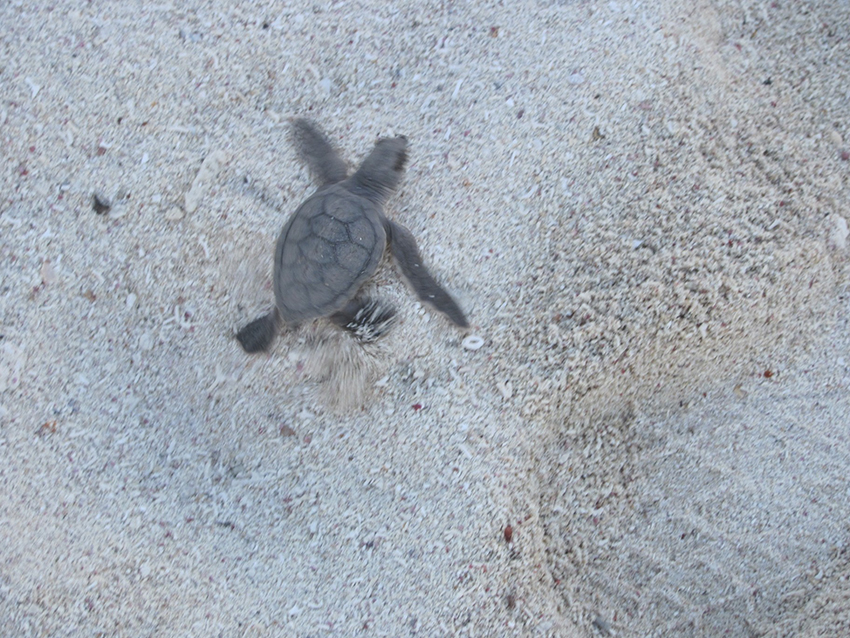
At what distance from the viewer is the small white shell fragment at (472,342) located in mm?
1860

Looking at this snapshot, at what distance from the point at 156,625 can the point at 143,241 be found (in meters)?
1.27

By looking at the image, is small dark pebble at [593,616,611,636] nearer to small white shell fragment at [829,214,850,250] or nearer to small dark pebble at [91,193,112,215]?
small white shell fragment at [829,214,850,250]

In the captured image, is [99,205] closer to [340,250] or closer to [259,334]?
[259,334]

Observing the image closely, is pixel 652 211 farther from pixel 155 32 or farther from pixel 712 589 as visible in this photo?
pixel 155 32

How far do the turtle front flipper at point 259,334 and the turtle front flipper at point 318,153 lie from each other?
1.65ft

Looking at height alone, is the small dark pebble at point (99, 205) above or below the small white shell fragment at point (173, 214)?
below

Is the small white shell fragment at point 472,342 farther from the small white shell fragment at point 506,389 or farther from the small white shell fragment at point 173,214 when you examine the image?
the small white shell fragment at point 173,214

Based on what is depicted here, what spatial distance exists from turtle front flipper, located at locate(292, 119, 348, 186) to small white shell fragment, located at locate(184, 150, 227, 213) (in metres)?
0.29

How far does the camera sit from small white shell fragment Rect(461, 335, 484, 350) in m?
1.86

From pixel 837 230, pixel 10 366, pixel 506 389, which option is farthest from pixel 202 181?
pixel 837 230

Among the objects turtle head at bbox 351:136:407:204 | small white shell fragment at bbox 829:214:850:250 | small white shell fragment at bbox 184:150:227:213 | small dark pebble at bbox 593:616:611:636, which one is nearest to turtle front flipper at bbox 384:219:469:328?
turtle head at bbox 351:136:407:204

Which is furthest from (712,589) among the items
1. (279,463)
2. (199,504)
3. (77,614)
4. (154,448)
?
(77,614)

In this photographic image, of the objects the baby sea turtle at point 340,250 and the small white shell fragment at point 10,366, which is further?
the small white shell fragment at point 10,366

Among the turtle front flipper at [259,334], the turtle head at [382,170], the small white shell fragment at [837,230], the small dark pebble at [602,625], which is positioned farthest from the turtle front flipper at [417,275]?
the small white shell fragment at [837,230]
